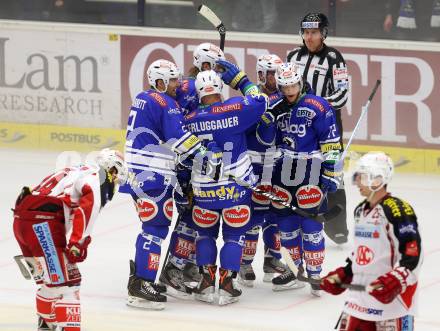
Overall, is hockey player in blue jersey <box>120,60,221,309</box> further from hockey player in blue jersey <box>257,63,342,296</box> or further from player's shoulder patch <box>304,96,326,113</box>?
player's shoulder patch <box>304,96,326,113</box>

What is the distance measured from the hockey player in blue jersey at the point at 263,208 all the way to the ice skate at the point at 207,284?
19.5 inches

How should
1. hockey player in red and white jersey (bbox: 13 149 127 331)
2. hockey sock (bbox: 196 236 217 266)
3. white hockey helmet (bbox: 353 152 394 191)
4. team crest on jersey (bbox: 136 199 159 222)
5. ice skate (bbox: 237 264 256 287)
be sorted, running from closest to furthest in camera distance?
white hockey helmet (bbox: 353 152 394 191) < hockey player in red and white jersey (bbox: 13 149 127 331) < team crest on jersey (bbox: 136 199 159 222) < hockey sock (bbox: 196 236 217 266) < ice skate (bbox: 237 264 256 287)

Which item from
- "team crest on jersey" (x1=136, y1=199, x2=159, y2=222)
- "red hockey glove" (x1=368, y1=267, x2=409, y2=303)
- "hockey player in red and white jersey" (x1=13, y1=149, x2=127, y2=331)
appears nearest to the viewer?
"red hockey glove" (x1=368, y1=267, x2=409, y2=303)

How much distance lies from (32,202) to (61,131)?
6406mm

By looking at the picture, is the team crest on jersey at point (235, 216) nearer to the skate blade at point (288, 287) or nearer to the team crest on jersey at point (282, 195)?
the team crest on jersey at point (282, 195)

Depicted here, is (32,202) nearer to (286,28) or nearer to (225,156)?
(225,156)

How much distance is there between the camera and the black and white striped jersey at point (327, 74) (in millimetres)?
10125

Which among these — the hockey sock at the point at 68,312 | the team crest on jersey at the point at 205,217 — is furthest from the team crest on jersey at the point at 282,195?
the hockey sock at the point at 68,312

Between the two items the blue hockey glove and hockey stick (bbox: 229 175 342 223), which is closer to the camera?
hockey stick (bbox: 229 175 342 223)

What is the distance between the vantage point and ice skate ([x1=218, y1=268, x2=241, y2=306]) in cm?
891

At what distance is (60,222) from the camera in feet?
25.0

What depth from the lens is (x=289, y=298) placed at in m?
9.18

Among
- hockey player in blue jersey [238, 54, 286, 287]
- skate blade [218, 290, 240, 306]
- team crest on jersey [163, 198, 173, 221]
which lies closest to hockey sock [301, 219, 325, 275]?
hockey player in blue jersey [238, 54, 286, 287]

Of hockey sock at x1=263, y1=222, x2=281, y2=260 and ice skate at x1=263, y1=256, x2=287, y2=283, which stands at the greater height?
hockey sock at x1=263, y1=222, x2=281, y2=260
